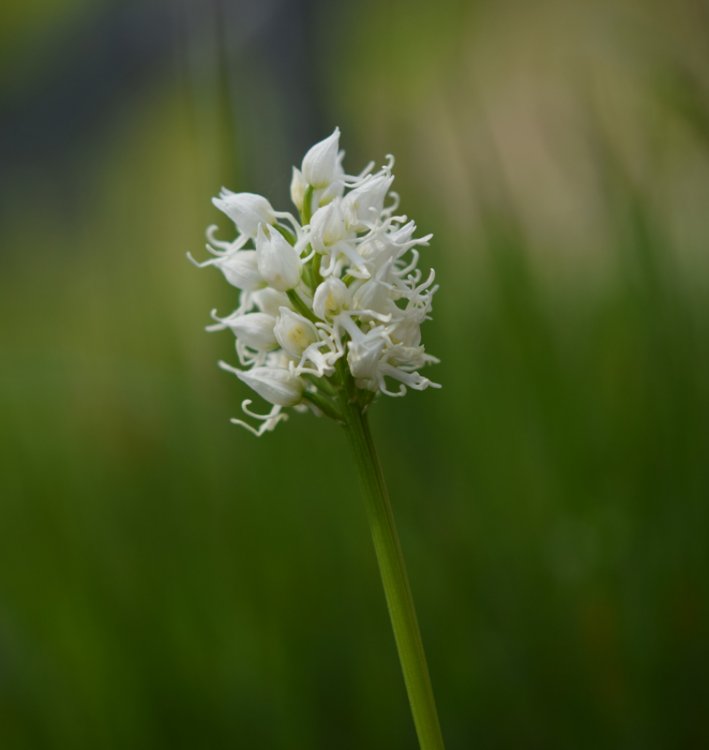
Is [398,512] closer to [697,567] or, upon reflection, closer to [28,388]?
[697,567]

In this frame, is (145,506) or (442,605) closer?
(442,605)

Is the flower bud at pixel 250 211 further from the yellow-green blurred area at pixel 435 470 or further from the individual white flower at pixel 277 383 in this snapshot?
the yellow-green blurred area at pixel 435 470

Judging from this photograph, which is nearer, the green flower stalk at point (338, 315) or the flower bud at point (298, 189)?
the green flower stalk at point (338, 315)

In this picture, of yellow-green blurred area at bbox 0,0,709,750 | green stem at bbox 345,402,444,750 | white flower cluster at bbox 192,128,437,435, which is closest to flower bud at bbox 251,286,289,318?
white flower cluster at bbox 192,128,437,435

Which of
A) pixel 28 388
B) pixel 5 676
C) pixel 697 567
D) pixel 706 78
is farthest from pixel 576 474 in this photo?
pixel 28 388

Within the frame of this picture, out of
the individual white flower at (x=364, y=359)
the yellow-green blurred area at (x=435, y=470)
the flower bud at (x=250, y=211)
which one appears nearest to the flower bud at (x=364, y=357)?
A: the individual white flower at (x=364, y=359)

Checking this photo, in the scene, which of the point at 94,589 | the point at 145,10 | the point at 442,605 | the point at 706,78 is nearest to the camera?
the point at 706,78

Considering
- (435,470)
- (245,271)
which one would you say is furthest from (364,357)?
(435,470)

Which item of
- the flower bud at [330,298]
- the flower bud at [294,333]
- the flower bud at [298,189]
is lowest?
the flower bud at [294,333]

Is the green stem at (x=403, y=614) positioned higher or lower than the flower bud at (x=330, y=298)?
lower
